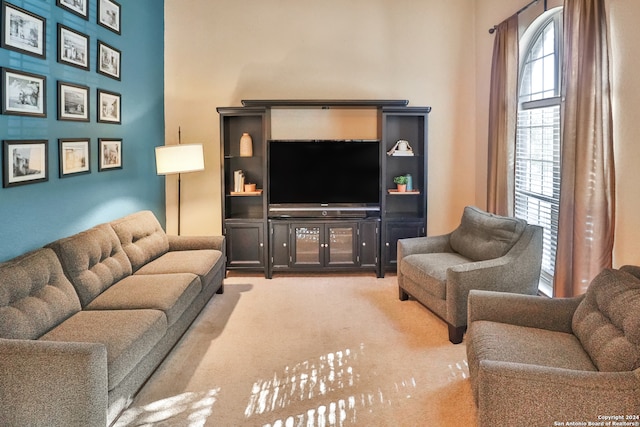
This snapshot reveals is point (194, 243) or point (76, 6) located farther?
point (194, 243)

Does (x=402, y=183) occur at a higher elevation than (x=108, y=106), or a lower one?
lower

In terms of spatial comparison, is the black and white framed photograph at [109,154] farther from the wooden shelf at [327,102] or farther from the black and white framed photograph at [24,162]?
the wooden shelf at [327,102]

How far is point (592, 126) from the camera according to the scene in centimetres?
311

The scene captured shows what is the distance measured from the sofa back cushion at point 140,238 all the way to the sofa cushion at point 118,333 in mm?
1040

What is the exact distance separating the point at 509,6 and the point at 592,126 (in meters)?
2.22

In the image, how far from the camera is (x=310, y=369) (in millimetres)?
3043

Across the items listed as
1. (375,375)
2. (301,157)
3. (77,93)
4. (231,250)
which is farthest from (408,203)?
(77,93)

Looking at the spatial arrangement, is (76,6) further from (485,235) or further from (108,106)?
(485,235)

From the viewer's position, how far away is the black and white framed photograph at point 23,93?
2826mm

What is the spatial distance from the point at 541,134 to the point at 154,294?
147 inches

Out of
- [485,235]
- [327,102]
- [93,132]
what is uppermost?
[327,102]

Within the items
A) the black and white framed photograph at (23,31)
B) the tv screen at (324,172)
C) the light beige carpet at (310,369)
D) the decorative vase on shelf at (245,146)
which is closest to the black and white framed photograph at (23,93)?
the black and white framed photograph at (23,31)

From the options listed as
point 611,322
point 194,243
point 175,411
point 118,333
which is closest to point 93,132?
point 194,243

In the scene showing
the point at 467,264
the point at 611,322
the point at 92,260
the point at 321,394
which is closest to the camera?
the point at 611,322
